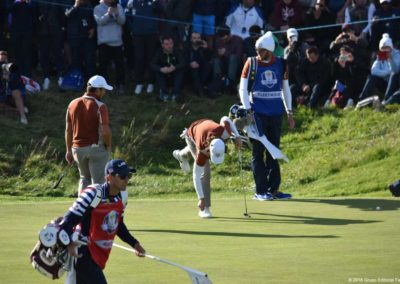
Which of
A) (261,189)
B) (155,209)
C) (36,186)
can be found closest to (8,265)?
(155,209)

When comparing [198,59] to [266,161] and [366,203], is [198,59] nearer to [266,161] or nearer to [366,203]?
[266,161]

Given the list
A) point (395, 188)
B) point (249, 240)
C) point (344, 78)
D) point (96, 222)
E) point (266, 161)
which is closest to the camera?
point (96, 222)

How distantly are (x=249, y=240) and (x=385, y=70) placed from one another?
10.5 meters

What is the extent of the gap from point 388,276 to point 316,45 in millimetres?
14461

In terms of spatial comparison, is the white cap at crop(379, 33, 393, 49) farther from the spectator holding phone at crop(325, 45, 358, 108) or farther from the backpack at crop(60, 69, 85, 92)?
the backpack at crop(60, 69, 85, 92)

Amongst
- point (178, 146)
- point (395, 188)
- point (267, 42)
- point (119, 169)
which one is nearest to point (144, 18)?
point (178, 146)

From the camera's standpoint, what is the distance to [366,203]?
698 inches

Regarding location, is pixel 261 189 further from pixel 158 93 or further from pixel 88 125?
pixel 158 93

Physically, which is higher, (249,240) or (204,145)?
(204,145)

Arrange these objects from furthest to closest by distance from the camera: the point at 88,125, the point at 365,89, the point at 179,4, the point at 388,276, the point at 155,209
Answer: the point at 179,4, the point at 365,89, the point at 155,209, the point at 88,125, the point at 388,276

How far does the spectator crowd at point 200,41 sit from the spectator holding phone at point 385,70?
0.04 meters

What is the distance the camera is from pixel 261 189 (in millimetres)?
18484

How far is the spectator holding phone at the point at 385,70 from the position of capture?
2362 cm

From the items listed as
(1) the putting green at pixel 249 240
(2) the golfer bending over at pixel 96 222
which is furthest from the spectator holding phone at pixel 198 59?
(2) the golfer bending over at pixel 96 222
